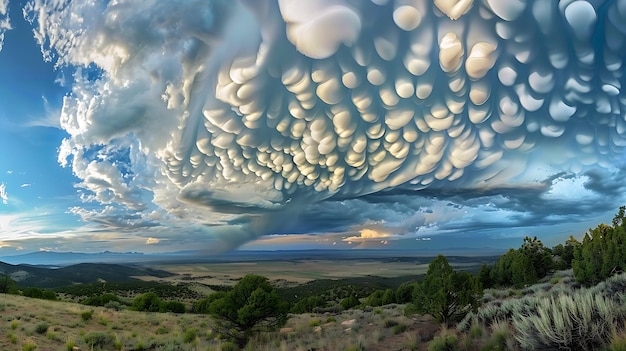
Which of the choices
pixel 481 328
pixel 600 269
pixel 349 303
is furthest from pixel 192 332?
pixel 349 303

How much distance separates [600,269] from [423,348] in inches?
687

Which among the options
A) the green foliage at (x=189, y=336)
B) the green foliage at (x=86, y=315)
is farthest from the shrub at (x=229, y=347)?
the green foliage at (x=86, y=315)

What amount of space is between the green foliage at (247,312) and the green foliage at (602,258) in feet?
62.6

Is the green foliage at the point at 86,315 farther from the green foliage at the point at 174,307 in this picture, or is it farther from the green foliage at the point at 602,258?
the green foliage at the point at 602,258

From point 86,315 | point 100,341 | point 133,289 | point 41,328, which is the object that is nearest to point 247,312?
point 100,341

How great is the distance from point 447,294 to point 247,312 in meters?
11.3

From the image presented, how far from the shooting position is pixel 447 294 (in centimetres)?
1717

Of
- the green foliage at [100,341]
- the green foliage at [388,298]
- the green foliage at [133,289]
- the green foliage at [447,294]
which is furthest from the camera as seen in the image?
the green foliage at [133,289]

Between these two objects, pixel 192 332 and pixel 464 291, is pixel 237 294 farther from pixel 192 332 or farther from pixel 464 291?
pixel 464 291

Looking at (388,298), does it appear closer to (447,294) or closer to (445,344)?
(447,294)

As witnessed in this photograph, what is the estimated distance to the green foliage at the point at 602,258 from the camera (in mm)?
23578

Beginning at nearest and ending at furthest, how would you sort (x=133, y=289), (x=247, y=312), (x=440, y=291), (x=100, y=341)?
(x=440, y=291) → (x=100, y=341) → (x=247, y=312) → (x=133, y=289)

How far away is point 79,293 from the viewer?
6406cm

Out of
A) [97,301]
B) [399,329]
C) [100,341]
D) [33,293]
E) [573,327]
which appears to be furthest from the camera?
[33,293]
